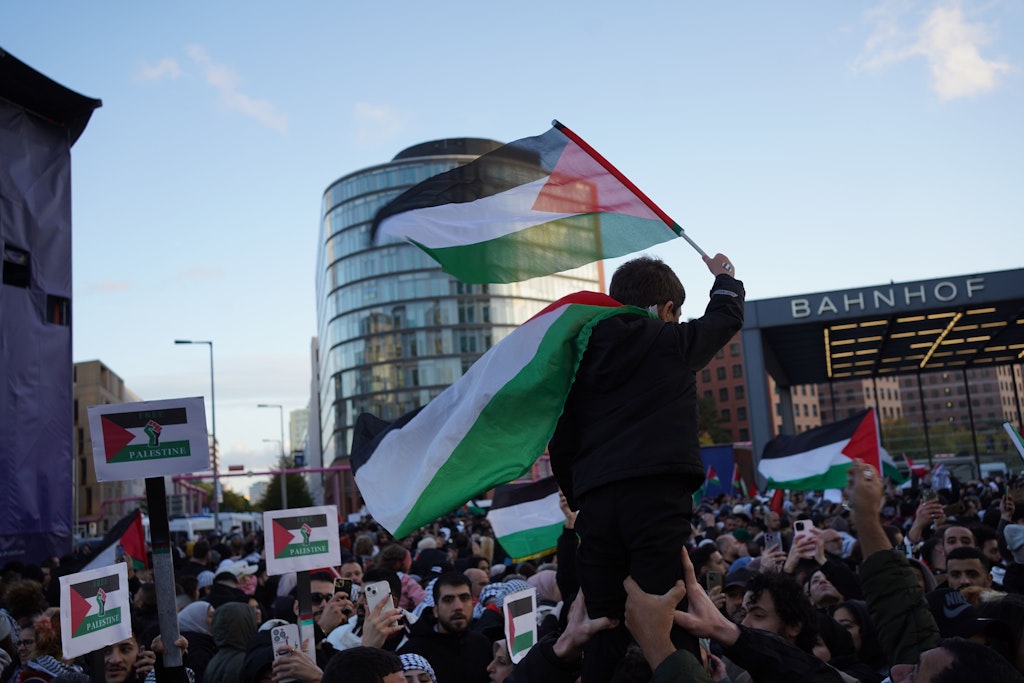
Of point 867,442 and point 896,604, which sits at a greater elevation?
point 867,442

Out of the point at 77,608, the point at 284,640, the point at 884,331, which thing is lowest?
the point at 284,640

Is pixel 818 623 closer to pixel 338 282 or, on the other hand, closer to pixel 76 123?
pixel 76 123

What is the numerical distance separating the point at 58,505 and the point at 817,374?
36.7m

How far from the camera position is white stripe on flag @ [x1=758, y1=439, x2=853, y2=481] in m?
12.0

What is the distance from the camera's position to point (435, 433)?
4496 mm

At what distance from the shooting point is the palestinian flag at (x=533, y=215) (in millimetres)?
4566

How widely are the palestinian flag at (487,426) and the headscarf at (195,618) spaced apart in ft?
13.2

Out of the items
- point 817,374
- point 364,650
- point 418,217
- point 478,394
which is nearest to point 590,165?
point 418,217

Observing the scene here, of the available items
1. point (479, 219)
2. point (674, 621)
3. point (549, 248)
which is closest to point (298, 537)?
point (479, 219)

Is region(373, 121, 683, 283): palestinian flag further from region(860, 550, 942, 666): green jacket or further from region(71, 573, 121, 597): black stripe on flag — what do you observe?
region(71, 573, 121, 597): black stripe on flag

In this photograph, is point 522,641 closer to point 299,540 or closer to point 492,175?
point 299,540

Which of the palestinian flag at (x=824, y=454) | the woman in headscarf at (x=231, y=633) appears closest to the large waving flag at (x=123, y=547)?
the woman in headscarf at (x=231, y=633)

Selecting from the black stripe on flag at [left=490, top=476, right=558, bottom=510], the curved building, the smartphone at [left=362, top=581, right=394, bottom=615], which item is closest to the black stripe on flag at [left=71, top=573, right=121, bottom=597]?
the smartphone at [left=362, top=581, right=394, bottom=615]

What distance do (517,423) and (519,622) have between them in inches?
71.6
